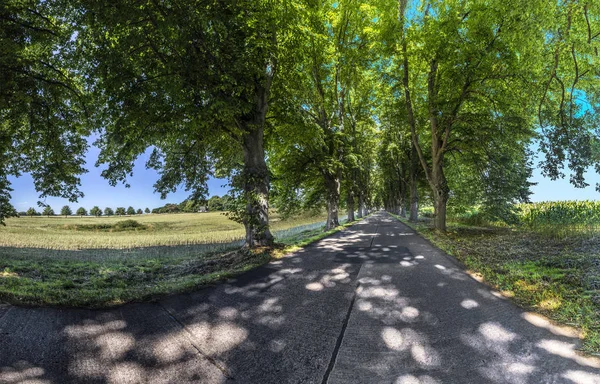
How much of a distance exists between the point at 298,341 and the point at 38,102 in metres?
12.4

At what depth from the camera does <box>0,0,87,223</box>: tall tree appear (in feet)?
27.4

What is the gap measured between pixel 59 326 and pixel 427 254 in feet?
28.3

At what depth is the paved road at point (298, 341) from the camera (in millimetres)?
2639

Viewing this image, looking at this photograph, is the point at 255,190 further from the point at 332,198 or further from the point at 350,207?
the point at 350,207

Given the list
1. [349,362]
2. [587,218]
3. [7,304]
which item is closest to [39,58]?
[7,304]

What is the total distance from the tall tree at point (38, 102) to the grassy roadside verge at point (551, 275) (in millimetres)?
13671

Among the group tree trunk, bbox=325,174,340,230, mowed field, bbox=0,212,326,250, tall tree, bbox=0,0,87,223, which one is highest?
tall tree, bbox=0,0,87,223

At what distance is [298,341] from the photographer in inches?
129

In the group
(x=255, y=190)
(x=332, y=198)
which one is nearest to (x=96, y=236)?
(x=332, y=198)

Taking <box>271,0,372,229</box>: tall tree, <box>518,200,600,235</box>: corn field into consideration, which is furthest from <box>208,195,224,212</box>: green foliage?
<box>518,200,600,235</box>: corn field

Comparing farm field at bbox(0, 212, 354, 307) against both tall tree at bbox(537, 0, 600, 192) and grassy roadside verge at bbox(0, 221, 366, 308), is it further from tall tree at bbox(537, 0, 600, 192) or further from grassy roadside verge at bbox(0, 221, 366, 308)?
tall tree at bbox(537, 0, 600, 192)

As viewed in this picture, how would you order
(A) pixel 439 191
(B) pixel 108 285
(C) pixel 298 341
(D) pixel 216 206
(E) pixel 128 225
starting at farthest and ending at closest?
(E) pixel 128 225 → (A) pixel 439 191 → (D) pixel 216 206 → (B) pixel 108 285 → (C) pixel 298 341

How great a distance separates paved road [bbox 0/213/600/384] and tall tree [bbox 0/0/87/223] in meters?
8.86

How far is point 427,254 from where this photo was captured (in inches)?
322
